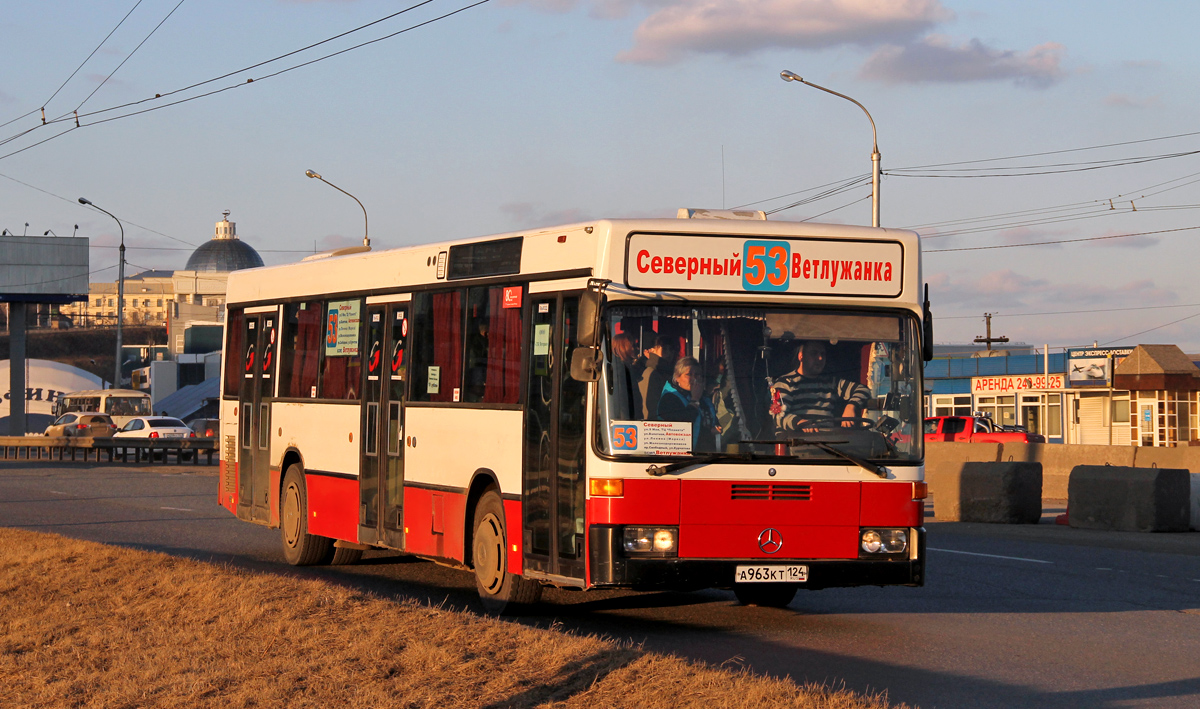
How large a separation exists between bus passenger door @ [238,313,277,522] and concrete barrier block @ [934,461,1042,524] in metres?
10.8

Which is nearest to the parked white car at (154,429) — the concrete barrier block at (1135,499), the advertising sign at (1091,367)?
the concrete barrier block at (1135,499)

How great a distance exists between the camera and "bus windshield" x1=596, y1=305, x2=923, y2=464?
9.16 m

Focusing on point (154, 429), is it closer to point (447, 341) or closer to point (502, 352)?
point (447, 341)

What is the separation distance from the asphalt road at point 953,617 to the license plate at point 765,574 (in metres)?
0.42

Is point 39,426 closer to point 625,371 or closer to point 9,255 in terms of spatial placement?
point 9,255

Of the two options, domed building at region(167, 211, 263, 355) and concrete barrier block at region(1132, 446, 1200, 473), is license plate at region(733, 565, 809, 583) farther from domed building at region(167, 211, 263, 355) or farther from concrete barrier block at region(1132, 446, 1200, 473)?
domed building at region(167, 211, 263, 355)

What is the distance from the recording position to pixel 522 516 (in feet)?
33.2

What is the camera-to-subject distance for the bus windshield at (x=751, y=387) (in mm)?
9156

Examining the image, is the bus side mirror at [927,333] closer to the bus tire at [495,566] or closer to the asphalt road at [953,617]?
the asphalt road at [953,617]

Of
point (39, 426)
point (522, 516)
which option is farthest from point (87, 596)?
point (39, 426)

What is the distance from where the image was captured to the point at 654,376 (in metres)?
9.18

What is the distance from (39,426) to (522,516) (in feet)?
293

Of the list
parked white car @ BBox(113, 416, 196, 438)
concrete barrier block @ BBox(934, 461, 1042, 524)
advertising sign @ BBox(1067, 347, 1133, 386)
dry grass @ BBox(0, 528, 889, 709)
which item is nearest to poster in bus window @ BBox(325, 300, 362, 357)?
dry grass @ BBox(0, 528, 889, 709)

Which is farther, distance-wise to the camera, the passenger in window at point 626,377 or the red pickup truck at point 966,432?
the red pickup truck at point 966,432
